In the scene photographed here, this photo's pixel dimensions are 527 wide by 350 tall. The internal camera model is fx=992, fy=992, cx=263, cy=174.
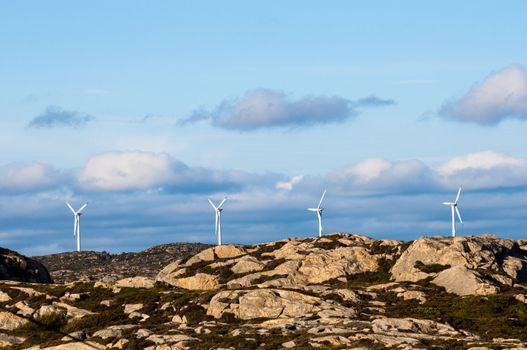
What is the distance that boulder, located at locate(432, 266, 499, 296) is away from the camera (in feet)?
346

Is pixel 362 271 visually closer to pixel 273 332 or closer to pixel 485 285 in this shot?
pixel 485 285

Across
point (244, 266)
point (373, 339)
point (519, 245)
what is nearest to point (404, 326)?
point (373, 339)

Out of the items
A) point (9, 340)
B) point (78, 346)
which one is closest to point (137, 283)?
point (9, 340)

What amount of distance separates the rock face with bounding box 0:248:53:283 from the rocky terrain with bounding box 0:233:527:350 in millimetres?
15626

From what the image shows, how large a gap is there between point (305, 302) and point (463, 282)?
19.9m

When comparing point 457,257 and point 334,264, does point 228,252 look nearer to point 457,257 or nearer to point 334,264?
point 334,264

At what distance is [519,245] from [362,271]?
2605cm

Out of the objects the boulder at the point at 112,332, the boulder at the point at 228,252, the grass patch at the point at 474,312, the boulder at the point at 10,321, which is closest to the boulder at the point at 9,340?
the boulder at the point at 10,321

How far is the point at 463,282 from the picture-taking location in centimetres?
10756

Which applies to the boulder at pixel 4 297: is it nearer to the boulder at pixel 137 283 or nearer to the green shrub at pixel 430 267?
the boulder at pixel 137 283

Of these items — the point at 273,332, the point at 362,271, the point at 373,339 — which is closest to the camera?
the point at 373,339

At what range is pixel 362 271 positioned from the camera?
124188 mm

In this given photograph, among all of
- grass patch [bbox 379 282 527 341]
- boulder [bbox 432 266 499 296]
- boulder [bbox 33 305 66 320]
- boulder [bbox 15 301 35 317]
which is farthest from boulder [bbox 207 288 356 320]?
boulder [bbox 15 301 35 317]

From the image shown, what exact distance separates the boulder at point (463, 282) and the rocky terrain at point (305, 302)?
0.16m
